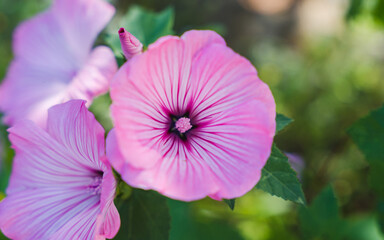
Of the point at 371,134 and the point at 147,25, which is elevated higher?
the point at 147,25

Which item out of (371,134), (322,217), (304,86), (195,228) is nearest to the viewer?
(371,134)

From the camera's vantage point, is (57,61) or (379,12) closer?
(57,61)

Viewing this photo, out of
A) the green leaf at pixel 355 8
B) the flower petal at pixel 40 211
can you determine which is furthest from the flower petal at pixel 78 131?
the green leaf at pixel 355 8

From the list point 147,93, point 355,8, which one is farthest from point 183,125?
point 355,8

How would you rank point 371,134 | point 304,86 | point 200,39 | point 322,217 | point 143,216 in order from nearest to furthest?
1. point 200,39
2. point 143,216
3. point 371,134
4. point 322,217
5. point 304,86

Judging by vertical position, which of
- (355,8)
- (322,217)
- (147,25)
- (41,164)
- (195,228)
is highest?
(355,8)

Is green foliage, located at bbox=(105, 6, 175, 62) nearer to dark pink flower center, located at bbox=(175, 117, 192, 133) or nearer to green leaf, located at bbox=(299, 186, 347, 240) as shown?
dark pink flower center, located at bbox=(175, 117, 192, 133)

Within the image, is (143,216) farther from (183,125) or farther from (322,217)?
(322,217)

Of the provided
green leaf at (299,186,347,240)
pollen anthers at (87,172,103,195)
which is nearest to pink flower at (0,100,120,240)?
pollen anthers at (87,172,103,195)
